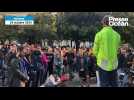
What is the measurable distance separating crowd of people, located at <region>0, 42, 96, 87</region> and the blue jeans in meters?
0.24

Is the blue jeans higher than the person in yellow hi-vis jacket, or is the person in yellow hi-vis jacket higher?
the person in yellow hi-vis jacket

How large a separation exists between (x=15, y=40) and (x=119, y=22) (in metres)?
2.67

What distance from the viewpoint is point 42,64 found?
Result: 10625 millimetres

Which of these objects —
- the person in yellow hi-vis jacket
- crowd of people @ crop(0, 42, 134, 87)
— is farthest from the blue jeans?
crowd of people @ crop(0, 42, 134, 87)

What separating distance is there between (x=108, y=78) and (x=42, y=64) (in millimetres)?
1722

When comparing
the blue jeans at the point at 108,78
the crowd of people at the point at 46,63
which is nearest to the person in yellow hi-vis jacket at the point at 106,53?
the blue jeans at the point at 108,78

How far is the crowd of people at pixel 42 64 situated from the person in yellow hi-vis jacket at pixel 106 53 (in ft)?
0.69

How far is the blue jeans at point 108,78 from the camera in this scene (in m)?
10.7

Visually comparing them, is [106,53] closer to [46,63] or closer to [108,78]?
[108,78]

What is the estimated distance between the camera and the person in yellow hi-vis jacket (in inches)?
420

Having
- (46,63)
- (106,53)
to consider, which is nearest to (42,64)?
(46,63)

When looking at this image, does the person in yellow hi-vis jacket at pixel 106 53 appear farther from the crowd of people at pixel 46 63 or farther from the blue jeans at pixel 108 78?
the crowd of people at pixel 46 63

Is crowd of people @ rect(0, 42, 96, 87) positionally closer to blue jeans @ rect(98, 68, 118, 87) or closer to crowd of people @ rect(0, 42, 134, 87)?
crowd of people @ rect(0, 42, 134, 87)
